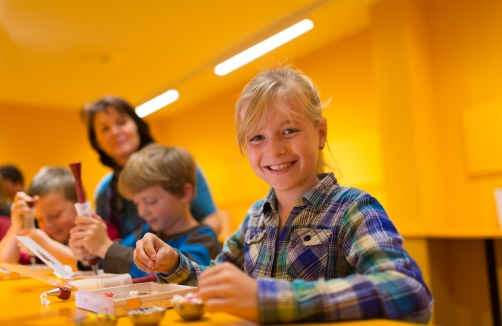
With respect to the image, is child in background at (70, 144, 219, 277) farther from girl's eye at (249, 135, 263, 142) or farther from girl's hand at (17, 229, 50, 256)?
girl's eye at (249, 135, 263, 142)

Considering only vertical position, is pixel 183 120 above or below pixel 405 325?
above

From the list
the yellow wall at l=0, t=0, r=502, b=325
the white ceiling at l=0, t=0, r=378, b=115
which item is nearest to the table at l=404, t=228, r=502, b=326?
the yellow wall at l=0, t=0, r=502, b=325

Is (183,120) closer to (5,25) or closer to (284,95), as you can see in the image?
(5,25)

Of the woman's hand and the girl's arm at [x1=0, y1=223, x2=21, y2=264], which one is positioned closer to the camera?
the woman's hand

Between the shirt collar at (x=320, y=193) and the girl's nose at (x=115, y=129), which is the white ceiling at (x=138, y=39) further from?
the shirt collar at (x=320, y=193)

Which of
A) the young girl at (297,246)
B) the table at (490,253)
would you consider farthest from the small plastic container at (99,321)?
the table at (490,253)

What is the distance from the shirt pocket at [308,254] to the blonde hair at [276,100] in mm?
247

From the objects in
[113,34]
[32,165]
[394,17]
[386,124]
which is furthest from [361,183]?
[32,165]

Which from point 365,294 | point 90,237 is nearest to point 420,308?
point 365,294

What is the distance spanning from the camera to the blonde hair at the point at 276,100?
99 cm

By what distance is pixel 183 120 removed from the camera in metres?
6.61

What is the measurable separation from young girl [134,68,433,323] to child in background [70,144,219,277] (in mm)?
305

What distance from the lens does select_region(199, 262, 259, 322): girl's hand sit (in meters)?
0.63

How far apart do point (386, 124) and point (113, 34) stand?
2.30 meters
